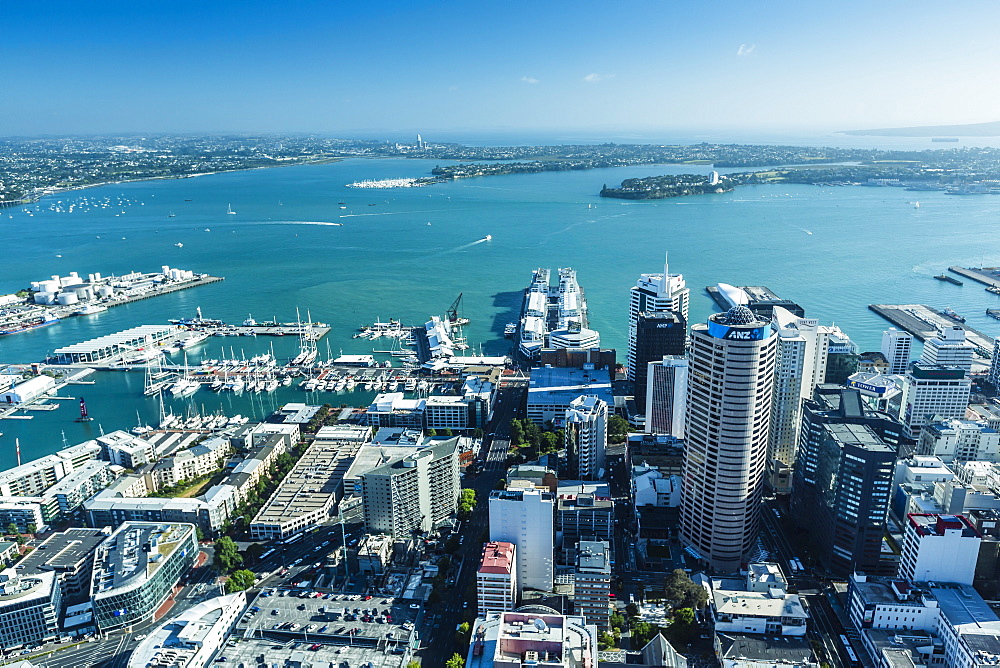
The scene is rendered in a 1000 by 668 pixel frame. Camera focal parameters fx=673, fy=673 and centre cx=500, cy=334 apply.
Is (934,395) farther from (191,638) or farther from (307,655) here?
(191,638)

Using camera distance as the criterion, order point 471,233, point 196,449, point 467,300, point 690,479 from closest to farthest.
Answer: point 690,479, point 196,449, point 467,300, point 471,233

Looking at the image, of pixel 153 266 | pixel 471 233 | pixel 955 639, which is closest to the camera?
pixel 955 639

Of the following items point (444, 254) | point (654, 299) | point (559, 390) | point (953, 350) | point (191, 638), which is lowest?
A: point (191, 638)

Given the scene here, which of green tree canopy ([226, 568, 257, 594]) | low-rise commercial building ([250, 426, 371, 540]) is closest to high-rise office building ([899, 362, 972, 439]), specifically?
low-rise commercial building ([250, 426, 371, 540])

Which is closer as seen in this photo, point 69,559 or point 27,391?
point 69,559

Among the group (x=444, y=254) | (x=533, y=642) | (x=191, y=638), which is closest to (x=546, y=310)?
(x=444, y=254)

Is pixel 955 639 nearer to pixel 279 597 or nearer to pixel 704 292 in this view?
pixel 279 597

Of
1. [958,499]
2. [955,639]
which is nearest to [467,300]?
[958,499]
